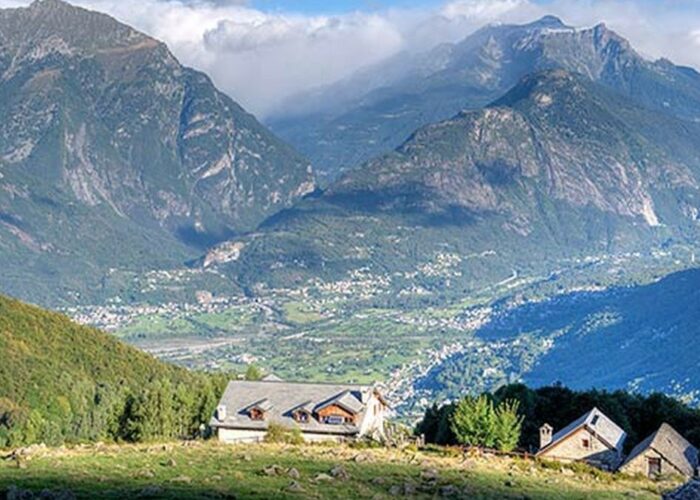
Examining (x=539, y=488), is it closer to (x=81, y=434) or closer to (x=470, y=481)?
(x=470, y=481)

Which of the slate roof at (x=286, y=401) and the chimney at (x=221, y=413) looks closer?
the slate roof at (x=286, y=401)

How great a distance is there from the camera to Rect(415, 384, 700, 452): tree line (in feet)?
305

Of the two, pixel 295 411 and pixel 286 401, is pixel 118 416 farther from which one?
pixel 295 411

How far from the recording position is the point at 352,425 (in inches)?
3784

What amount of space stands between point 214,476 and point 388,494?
27.9 ft

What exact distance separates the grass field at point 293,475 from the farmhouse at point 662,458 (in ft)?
38.3

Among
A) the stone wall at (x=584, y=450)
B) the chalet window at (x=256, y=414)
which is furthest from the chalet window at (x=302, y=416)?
the stone wall at (x=584, y=450)

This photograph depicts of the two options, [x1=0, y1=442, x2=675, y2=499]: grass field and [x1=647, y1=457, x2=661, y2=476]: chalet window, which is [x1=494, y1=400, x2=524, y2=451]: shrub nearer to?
[x1=647, y1=457, x2=661, y2=476]: chalet window

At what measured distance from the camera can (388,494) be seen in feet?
165

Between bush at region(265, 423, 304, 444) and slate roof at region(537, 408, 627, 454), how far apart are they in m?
19.0

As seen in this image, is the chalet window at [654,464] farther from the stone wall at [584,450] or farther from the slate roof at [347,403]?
the slate roof at [347,403]

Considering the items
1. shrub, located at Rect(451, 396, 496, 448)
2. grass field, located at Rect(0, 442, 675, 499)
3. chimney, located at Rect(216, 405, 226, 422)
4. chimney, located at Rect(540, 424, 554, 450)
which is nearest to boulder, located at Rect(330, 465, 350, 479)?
grass field, located at Rect(0, 442, 675, 499)

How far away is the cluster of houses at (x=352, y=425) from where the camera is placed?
8194cm

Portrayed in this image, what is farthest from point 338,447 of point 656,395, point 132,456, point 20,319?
point 20,319
